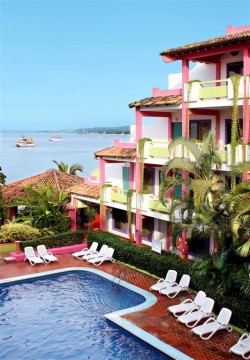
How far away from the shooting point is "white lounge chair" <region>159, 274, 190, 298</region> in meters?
20.3

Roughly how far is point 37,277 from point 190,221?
8696mm

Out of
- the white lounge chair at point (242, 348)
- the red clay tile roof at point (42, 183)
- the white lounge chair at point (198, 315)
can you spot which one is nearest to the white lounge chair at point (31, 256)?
the red clay tile roof at point (42, 183)

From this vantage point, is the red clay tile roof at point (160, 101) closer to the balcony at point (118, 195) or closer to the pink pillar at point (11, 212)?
the balcony at point (118, 195)

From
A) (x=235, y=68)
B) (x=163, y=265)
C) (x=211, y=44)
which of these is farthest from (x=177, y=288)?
(x=235, y=68)

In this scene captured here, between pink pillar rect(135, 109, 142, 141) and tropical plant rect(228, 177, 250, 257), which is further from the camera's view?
pink pillar rect(135, 109, 142, 141)

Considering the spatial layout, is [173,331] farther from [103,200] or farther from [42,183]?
[42,183]

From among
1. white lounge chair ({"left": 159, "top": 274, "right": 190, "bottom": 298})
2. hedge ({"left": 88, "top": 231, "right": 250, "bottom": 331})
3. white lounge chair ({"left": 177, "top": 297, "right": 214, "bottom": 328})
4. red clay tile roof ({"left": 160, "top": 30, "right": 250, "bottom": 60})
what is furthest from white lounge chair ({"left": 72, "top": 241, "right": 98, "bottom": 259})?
red clay tile roof ({"left": 160, "top": 30, "right": 250, "bottom": 60})

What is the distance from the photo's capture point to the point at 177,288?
2045 centimetres

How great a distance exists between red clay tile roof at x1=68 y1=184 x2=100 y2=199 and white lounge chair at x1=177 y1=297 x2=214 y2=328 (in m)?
13.7

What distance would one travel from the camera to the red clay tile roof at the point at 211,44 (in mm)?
19608

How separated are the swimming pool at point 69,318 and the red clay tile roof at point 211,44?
37.4 ft

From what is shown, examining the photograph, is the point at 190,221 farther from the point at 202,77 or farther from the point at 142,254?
the point at 202,77

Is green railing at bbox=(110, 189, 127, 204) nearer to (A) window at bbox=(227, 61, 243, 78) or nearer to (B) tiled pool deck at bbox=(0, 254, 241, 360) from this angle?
(B) tiled pool deck at bbox=(0, 254, 241, 360)

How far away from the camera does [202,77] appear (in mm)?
25469
